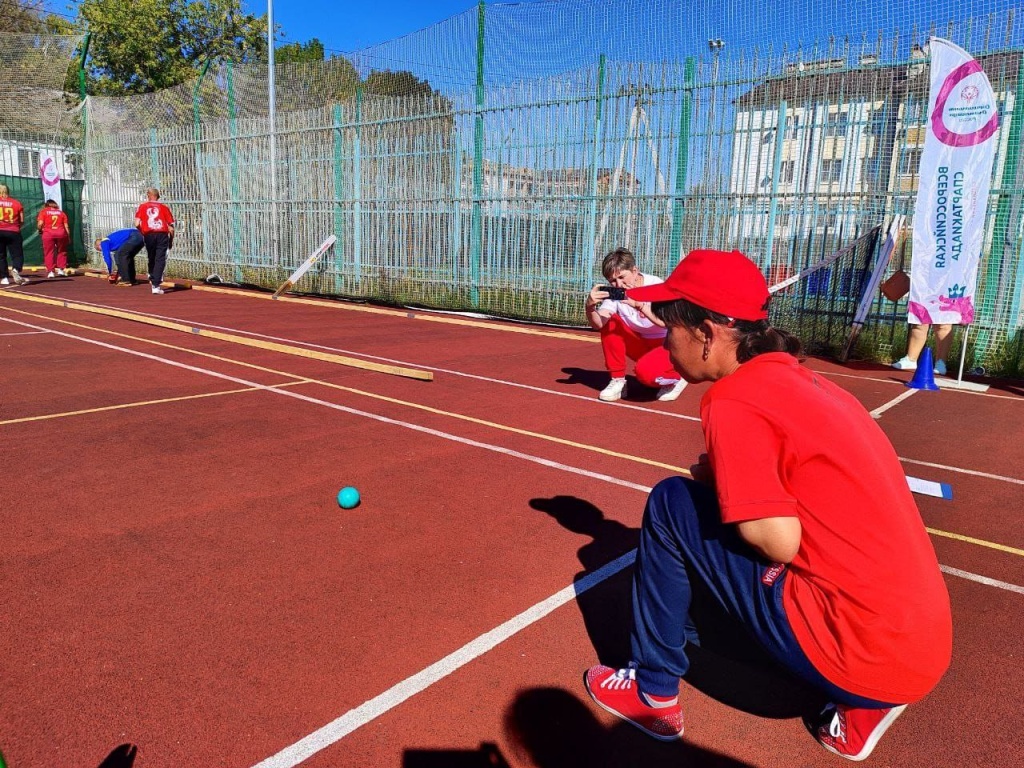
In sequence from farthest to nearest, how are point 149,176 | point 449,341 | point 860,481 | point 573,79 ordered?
point 149,176 → point 573,79 → point 449,341 → point 860,481

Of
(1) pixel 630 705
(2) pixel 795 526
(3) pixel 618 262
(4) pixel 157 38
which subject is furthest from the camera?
(4) pixel 157 38

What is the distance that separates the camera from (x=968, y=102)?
8.10 m

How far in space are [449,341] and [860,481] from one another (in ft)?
30.4

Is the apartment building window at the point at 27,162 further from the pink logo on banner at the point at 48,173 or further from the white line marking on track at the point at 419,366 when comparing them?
the white line marking on track at the point at 419,366

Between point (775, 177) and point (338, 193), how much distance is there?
9.43m

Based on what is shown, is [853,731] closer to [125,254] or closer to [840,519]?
[840,519]

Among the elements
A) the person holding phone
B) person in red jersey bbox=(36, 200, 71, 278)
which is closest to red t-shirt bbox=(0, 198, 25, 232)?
person in red jersey bbox=(36, 200, 71, 278)

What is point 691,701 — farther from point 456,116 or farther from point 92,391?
point 456,116

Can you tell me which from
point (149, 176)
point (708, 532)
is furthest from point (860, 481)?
point (149, 176)

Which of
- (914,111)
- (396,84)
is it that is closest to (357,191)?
(396,84)

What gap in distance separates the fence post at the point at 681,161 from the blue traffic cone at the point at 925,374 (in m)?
4.21

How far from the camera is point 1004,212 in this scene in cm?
926

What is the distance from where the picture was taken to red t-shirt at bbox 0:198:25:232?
16.7 m

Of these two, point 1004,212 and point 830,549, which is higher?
point 1004,212
